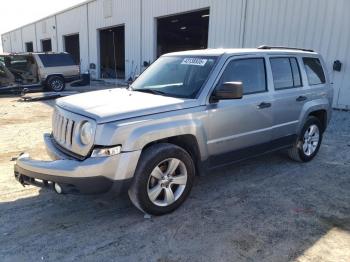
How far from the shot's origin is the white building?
1031cm

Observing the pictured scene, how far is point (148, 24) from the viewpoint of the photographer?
18641 mm

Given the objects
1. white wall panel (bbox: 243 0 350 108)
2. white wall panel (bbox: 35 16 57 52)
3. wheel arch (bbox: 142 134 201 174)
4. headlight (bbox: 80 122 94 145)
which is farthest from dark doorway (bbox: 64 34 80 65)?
headlight (bbox: 80 122 94 145)

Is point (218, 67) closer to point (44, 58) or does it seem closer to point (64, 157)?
point (64, 157)

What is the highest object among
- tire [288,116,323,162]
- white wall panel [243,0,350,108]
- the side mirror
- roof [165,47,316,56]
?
white wall panel [243,0,350,108]

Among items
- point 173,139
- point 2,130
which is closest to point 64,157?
point 173,139

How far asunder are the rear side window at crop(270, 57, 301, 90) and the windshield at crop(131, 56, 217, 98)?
1.13 m

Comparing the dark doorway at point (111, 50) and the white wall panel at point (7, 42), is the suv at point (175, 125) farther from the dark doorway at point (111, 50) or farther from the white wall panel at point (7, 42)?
the white wall panel at point (7, 42)

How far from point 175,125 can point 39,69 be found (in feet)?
46.2

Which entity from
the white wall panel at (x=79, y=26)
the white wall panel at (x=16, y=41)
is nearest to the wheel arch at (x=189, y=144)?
the white wall panel at (x=79, y=26)

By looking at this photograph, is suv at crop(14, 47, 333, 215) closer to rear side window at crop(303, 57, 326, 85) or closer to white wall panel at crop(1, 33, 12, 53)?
rear side window at crop(303, 57, 326, 85)

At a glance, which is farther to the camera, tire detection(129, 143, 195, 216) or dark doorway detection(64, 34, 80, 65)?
dark doorway detection(64, 34, 80, 65)

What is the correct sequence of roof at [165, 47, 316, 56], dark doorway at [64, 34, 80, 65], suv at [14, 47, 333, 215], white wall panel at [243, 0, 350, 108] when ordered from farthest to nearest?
dark doorway at [64, 34, 80, 65] → white wall panel at [243, 0, 350, 108] → roof at [165, 47, 316, 56] → suv at [14, 47, 333, 215]

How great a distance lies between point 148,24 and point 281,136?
50.1 feet

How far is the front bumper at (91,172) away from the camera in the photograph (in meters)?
3.16
